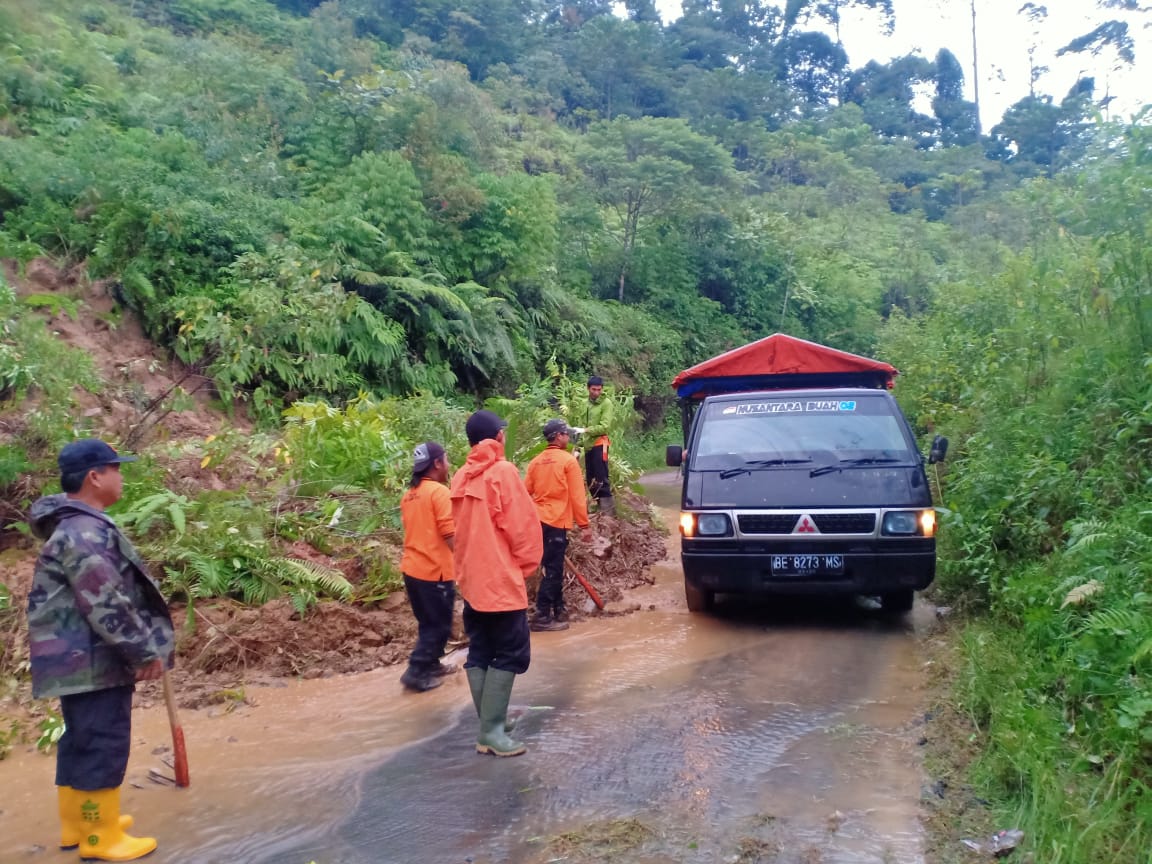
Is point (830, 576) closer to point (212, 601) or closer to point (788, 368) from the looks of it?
point (212, 601)

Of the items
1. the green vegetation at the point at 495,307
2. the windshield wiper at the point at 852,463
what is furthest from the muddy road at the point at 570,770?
the windshield wiper at the point at 852,463

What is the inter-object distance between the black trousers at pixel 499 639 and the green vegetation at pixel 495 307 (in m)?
2.27

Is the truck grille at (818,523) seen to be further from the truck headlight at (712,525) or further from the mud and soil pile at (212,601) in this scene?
the mud and soil pile at (212,601)

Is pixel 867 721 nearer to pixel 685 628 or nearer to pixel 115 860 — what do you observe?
pixel 685 628

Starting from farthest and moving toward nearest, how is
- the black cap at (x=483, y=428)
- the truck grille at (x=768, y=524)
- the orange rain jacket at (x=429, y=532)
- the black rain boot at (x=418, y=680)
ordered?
the truck grille at (x=768, y=524)
the black rain boot at (x=418, y=680)
the orange rain jacket at (x=429, y=532)
the black cap at (x=483, y=428)

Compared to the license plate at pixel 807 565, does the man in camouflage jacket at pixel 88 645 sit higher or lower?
higher

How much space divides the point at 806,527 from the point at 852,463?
2.32ft

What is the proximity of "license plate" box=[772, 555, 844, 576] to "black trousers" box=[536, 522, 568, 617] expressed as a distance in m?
1.68

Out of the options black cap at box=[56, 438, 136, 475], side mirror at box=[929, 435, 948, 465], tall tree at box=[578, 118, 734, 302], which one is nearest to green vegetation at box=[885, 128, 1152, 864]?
side mirror at box=[929, 435, 948, 465]

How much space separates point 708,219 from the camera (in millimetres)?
26734

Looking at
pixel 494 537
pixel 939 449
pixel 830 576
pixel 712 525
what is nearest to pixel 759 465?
pixel 712 525

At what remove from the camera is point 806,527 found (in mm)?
6621

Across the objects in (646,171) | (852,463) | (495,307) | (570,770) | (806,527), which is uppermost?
(646,171)

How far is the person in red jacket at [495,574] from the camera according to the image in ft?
15.3
